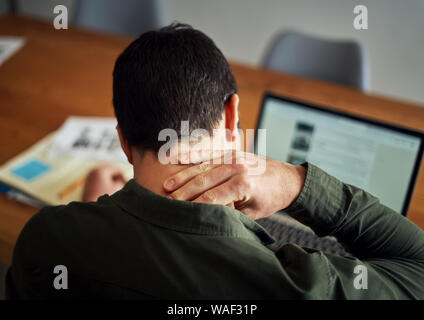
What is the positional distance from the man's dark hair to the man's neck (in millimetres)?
20

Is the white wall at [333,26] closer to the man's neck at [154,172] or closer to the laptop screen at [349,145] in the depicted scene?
the laptop screen at [349,145]

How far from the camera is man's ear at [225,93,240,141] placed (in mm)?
692

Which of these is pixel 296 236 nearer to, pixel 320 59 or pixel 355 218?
pixel 355 218

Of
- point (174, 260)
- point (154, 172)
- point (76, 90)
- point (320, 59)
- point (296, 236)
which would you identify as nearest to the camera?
point (174, 260)

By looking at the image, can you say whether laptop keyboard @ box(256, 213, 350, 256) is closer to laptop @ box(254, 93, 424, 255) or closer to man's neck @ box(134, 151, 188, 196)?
laptop @ box(254, 93, 424, 255)

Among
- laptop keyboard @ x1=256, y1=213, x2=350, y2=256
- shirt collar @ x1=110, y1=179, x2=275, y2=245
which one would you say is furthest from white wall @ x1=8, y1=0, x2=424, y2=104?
shirt collar @ x1=110, y1=179, x2=275, y2=245

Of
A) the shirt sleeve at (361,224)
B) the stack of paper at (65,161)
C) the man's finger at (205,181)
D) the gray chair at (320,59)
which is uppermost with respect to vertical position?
the gray chair at (320,59)

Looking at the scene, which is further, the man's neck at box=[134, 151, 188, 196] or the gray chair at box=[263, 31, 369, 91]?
the gray chair at box=[263, 31, 369, 91]

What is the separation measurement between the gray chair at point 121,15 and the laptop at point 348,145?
1.34m

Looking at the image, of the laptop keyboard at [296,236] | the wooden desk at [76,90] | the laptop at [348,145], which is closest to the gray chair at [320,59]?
the wooden desk at [76,90]

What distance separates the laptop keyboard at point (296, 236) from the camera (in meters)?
0.89

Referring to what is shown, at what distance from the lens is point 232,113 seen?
70 cm

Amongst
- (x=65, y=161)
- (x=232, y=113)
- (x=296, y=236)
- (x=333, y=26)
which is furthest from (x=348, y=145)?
(x=333, y=26)

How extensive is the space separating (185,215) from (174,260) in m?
0.07
